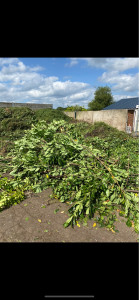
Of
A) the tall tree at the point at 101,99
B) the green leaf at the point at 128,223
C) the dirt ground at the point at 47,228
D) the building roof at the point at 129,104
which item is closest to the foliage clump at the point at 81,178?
the green leaf at the point at 128,223

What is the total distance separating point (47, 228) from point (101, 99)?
1417 inches

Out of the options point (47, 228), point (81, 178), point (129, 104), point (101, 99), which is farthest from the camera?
point (101, 99)

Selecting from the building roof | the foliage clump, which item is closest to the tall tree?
the building roof

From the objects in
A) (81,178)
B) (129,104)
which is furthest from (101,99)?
(81,178)

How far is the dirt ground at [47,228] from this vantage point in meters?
1.97

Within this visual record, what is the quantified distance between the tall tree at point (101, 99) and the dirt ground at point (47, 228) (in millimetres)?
34247

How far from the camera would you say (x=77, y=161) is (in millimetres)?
2879

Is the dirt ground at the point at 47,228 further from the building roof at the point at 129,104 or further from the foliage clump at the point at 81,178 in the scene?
the building roof at the point at 129,104

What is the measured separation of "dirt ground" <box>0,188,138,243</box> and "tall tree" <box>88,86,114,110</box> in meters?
34.2

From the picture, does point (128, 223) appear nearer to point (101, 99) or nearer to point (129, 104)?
point (129, 104)

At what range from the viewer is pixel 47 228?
2135 millimetres
